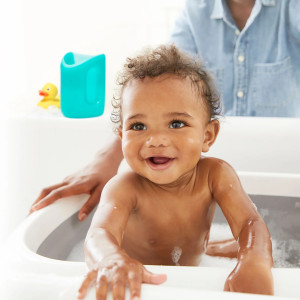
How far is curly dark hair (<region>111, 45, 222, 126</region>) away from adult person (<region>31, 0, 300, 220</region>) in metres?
0.65

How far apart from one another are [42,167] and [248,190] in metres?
0.70

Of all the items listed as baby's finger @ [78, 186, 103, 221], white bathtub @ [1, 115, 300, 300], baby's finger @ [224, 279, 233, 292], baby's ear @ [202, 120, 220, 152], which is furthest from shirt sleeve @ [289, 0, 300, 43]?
baby's finger @ [224, 279, 233, 292]

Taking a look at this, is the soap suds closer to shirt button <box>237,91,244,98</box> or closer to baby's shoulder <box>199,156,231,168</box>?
baby's shoulder <box>199,156,231,168</box>

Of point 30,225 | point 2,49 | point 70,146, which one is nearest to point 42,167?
point 70,146

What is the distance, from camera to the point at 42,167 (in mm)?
1557

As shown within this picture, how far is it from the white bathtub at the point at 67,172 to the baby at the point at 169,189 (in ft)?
0.12

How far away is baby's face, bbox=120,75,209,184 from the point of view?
0.81m

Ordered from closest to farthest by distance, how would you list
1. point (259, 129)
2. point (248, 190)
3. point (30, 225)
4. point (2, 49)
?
1. point (30, 225)
2. point (248, 190)
3. point (259, 129)
4. point (2, 49)

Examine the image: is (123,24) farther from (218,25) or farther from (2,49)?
(218,25)

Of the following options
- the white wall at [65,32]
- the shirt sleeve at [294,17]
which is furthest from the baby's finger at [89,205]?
the white wall at [65,32]

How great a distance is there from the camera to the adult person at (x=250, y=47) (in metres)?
1.47

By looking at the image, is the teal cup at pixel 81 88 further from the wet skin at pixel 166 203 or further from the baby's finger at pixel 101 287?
the baby's finger at pixel 101 287

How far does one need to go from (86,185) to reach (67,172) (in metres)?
0.49

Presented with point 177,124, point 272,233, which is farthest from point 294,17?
point 177,124
